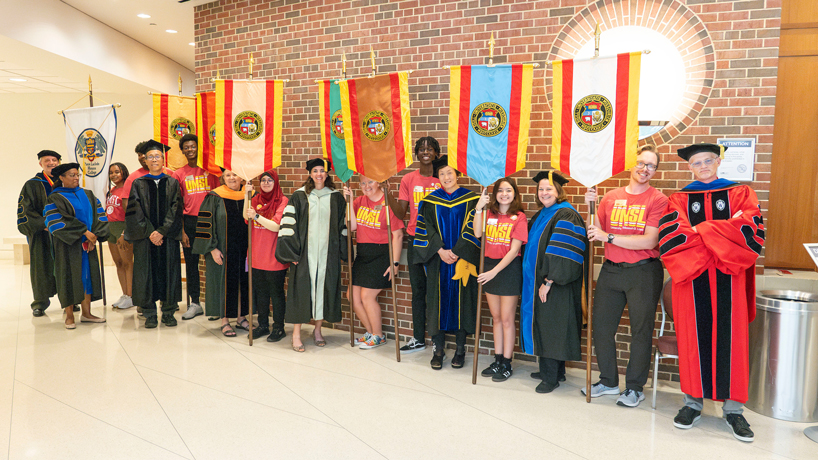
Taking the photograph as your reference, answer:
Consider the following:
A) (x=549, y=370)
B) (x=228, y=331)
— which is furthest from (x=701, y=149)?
(x=228, y=331)

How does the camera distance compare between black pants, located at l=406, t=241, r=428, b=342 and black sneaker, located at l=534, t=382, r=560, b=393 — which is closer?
black sneaker, located at l=534, t=382, r=560, b=393

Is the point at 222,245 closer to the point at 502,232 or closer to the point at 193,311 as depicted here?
the point at 193,311

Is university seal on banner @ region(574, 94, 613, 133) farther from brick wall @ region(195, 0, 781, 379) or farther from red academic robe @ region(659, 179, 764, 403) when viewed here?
red academic robe @ region(659, 179, 764, 403)

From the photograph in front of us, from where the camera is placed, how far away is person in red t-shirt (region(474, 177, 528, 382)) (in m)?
3.67

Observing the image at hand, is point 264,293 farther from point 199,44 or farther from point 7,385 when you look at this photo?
point 199,44

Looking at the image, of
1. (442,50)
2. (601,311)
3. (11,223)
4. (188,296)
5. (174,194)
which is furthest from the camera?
(11,223)

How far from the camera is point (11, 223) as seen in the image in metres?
9.88

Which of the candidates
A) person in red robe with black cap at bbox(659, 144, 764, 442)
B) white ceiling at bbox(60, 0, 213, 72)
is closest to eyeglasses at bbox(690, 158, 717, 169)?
person in red robe with black cap at bbox(659, 144, 764, 442)

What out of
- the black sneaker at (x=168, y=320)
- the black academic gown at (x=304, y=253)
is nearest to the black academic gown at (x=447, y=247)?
the black academic gown at (x=304, y=253)

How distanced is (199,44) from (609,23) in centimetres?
434

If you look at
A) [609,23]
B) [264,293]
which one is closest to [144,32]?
[264,293]

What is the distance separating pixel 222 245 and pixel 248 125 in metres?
1.15

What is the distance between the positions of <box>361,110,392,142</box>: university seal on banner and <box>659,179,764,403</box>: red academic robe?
2.17 metres

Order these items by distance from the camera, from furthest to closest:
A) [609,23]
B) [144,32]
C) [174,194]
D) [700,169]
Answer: [144,32]
[174,194]
[609,23]
[700,169]
